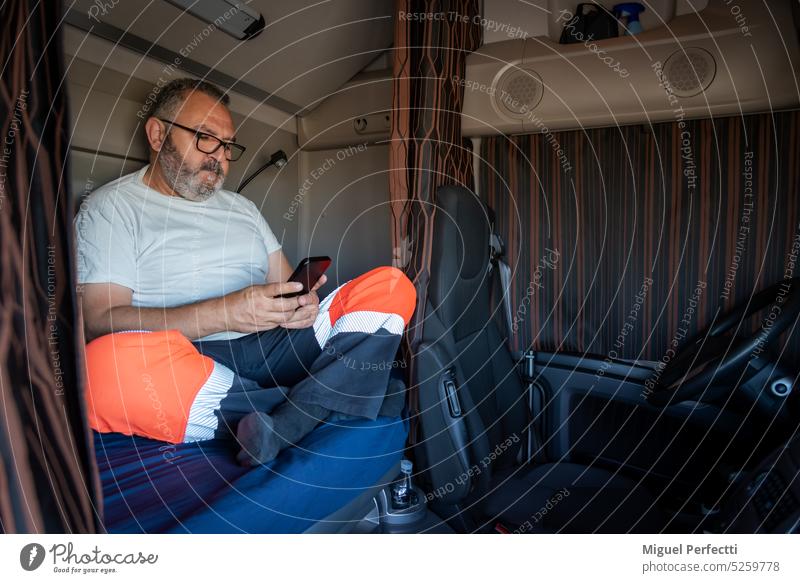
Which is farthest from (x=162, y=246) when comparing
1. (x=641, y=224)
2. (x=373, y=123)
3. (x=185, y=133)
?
(x=641, y=224)

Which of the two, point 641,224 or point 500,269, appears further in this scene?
point 641,224

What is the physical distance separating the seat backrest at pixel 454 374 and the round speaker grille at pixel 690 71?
2.43 ft

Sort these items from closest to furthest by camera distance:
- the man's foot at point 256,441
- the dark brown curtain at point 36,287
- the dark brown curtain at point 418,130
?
the dark brown curtain at point 36,287, the man's foot at point 256,441, the dark brown curtain at point 418,130

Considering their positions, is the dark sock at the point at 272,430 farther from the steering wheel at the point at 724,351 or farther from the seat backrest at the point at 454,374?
the steering wheel at the point at 724,351

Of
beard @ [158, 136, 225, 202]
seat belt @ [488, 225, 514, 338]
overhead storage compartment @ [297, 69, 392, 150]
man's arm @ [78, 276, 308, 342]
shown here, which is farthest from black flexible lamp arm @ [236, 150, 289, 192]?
seat belt @ [488, 225, 514, 338]

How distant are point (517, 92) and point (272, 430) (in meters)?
1.35

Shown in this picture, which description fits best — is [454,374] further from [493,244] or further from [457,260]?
[493,244]

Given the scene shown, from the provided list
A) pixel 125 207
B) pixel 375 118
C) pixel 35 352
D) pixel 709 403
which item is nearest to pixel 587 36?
pixel 375 118

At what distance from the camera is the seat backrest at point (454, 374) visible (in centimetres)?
116

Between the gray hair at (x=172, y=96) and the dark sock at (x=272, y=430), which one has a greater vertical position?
the gray hair at (x=172, y=96)

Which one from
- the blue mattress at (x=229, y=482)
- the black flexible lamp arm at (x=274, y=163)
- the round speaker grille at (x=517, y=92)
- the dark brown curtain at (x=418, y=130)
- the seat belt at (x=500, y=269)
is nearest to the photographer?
the blue mattress at (x=229, y=482)

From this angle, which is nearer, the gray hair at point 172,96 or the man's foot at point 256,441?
the man's foot at point 256,441

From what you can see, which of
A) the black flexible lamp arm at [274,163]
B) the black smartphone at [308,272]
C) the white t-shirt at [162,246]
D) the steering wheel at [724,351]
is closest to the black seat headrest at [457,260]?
the black smartphone at [308,272]

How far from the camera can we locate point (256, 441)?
887 millimetres
